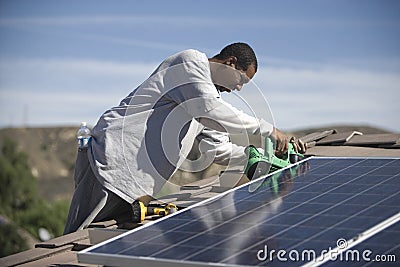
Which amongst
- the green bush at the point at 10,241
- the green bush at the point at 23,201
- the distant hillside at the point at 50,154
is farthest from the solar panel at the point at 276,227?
the distant hillside at the point at 50,154

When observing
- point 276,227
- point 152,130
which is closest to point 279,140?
point 152,130

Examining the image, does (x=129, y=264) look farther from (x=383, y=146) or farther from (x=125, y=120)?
(x=383, y=146)

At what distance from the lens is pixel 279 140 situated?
20.2 feet

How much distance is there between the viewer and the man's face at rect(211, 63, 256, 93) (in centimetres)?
635

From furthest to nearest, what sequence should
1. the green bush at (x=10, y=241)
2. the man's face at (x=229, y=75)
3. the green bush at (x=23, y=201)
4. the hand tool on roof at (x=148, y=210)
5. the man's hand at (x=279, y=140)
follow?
the green bush at (x=23, y=201) → the green bush at (x=10, y=241) → the man's face at (x=229, y=75) → the man's hand at (x=279, y=140) → the hand tool on roof at (x=148, y=210)

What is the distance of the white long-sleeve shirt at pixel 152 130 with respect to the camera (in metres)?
6.21

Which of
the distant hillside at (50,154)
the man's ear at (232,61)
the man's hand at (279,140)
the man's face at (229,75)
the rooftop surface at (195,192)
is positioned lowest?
the distant hillside at (50,154)

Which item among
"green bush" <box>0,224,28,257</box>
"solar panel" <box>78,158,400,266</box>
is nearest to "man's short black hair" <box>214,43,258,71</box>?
"solar panel" <box>78,158,400,266</box>

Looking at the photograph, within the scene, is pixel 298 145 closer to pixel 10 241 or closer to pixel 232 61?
pixel 232 61

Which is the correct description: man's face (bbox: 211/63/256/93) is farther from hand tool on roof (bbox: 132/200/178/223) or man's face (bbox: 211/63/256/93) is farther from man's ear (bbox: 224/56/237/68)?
hand tool on roof (bbox: 132/200/178/223)

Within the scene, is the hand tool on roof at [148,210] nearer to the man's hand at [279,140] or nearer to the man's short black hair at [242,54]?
the man's hand at [279,140]

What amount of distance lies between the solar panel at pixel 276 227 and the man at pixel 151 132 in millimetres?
1136

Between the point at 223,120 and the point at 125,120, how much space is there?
2.55 feet

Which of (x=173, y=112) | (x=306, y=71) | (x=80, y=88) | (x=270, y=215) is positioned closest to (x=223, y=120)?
(x=173, y=112)
